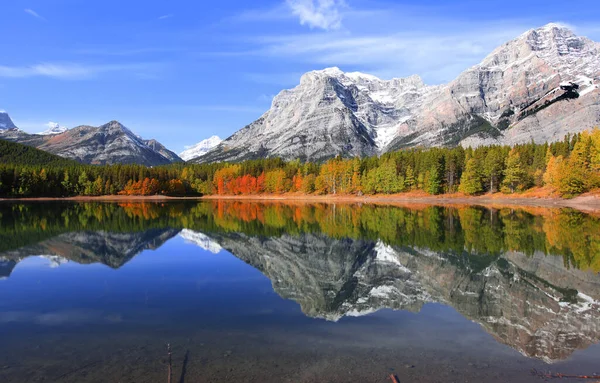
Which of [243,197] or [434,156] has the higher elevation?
[434,156]

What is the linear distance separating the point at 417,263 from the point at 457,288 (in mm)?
7628

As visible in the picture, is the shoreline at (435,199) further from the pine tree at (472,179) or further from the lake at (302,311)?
the lake at (302,311)

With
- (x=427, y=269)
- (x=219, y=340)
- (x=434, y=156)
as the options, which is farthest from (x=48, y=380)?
(x=434, y=156)

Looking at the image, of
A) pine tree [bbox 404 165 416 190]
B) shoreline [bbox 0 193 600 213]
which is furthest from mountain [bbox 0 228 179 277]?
pine tree [bbox 404 165 416 190]

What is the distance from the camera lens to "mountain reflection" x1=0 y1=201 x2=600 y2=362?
→ 18.6m

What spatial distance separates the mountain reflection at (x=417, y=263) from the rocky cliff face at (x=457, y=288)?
0.07 meters

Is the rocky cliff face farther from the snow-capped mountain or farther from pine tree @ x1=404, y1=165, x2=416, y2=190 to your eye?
pine tree @ x1=404, y1=165, x2=416, y2=190

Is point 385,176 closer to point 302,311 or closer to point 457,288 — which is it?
point 457,288

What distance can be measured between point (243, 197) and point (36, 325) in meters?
167

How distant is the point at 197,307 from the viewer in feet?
65.0

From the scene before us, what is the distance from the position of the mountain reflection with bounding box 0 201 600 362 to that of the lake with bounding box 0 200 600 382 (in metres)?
0.14

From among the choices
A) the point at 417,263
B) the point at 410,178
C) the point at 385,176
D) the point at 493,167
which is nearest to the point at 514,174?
the point at 493,167

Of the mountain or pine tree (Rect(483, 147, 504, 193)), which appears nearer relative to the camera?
the mountain

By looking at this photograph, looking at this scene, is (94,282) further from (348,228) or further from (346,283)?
(348,228)
